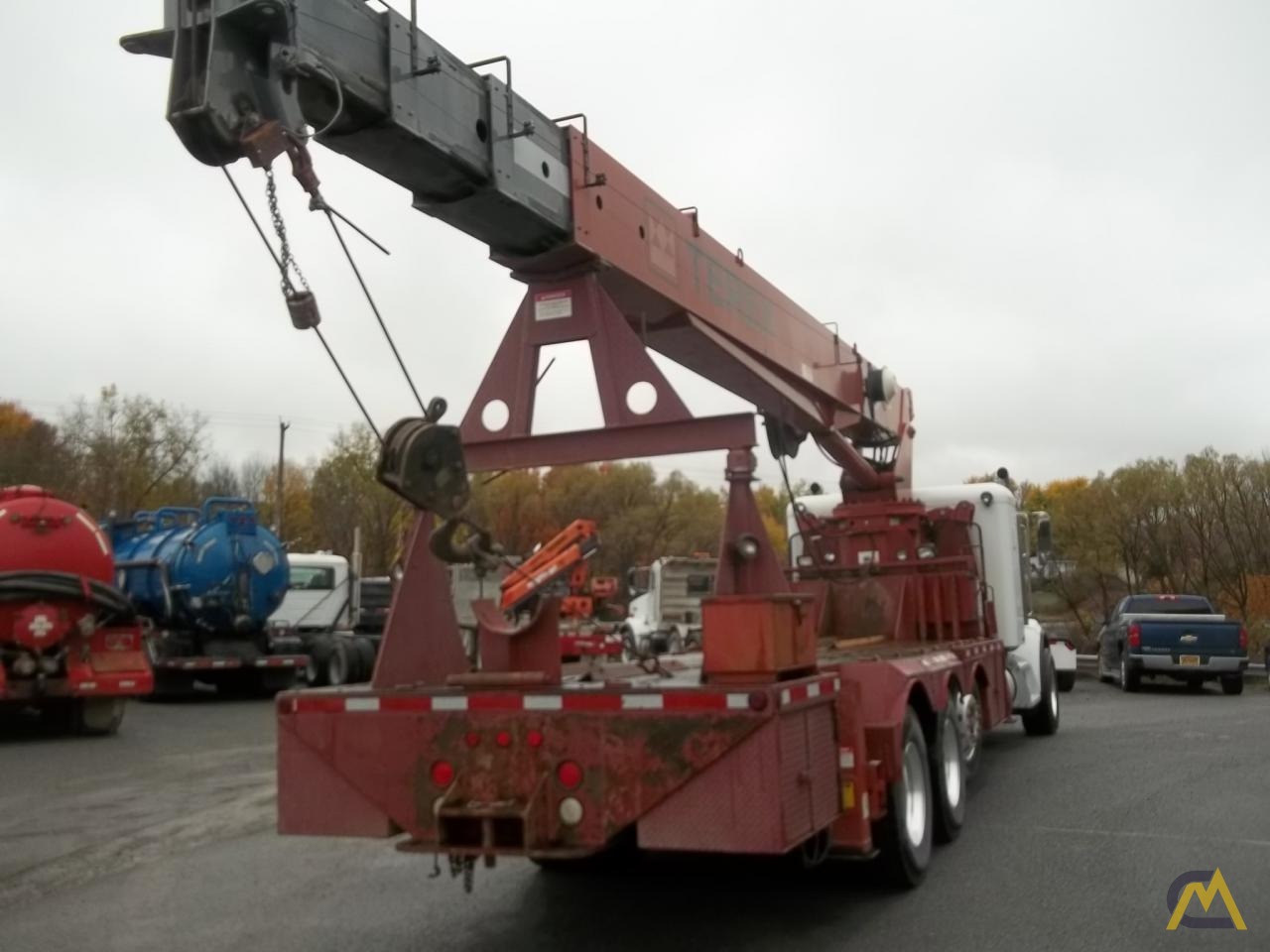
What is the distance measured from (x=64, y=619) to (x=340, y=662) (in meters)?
7.71

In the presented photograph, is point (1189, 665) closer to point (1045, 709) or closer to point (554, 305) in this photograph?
point (1045, 709)

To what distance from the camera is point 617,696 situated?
17.5 feet

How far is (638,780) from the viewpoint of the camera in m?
5.22

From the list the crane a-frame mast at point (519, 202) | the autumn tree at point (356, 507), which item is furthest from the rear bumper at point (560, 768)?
the autumn tree at point (356, 507)

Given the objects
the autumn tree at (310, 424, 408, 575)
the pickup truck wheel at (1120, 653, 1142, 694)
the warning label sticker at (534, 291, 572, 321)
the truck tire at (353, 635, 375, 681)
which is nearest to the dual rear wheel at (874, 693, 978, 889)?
the warning label sticker at (534, 291, 572, 321)

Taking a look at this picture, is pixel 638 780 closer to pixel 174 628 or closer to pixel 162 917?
pixel 162 917

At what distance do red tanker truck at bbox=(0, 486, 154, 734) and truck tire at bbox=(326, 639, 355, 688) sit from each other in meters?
6.59

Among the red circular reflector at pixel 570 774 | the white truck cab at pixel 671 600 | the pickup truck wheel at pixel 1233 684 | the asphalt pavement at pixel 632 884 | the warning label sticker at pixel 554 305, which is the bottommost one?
the asphalt pavement at pixel 632 884

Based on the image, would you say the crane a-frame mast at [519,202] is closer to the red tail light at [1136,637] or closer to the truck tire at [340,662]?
the red tail light at [1136,637]

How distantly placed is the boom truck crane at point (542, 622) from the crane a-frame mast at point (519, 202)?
14 mm

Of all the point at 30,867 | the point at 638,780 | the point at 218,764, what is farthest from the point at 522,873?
the point at 218,764

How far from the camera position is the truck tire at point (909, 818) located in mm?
6531

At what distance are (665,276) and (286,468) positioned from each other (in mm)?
59468

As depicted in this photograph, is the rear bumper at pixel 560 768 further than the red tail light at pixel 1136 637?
No
